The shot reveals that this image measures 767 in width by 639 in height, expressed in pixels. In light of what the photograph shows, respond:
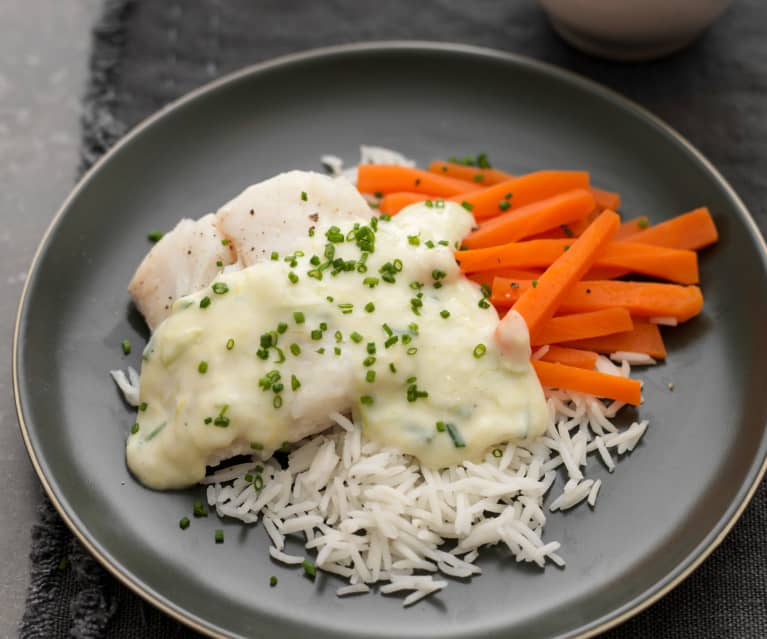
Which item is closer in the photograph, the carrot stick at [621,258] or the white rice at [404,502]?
the white rice at [404,502]

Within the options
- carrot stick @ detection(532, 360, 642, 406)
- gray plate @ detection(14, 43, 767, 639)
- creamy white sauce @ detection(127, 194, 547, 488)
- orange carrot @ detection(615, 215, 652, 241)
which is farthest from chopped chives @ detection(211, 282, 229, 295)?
orange carrot @ detection(615, 215, 652, 241)

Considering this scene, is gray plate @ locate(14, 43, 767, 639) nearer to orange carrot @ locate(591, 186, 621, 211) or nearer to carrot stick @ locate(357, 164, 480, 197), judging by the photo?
orange carrot @ locate(591, 186, 621, 211)

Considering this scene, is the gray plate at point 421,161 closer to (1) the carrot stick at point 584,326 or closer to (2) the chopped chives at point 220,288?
(1) the carrot stick at point 584,326

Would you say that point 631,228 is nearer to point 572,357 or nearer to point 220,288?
point 572,357

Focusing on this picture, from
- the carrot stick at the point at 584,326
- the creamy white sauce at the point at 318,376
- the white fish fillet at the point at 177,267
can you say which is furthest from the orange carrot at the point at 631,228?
the white fish fillet at the point at 177,267

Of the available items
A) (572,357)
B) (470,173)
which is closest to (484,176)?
(470,173)

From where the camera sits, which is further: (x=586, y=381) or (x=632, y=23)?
(x=632, y=23)
